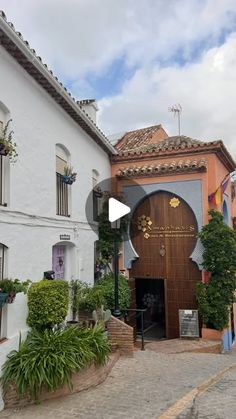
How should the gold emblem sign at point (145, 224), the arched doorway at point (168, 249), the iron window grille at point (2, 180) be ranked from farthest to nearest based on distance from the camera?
the gold emblem sign at point (145, 224)
the arched doorway at point (168, 249)
the iron window grille at point (2, 180)

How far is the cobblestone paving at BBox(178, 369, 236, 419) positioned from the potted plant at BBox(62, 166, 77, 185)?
5.90m

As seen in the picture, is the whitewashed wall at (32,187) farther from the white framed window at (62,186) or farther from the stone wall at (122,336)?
the stone wall at (122,336)

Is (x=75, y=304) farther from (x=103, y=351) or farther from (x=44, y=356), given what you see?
(x=44, y=356)

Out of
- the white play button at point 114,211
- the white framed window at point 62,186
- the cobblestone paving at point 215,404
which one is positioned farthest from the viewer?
the white play button at point 114,211

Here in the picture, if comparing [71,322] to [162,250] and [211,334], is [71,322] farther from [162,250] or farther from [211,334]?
[211,334]

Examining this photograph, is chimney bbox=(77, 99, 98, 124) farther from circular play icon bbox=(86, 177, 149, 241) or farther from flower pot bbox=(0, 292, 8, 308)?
flower pot bbox=(0, 292, 8, 308)

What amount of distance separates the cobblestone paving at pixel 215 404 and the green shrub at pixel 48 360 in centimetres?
209

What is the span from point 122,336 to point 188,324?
3.58 metres

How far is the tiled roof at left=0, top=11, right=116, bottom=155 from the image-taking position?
22.5 ft

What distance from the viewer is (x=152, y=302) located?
14938mm

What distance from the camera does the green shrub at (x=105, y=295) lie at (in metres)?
9.91

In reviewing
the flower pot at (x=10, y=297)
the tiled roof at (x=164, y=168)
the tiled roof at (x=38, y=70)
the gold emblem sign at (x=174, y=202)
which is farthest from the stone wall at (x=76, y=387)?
the tiled roof at (x=164, y=168)

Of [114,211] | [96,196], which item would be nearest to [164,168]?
[96,196]

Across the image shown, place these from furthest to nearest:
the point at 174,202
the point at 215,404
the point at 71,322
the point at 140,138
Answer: the point at 140,138 → the point at 174,202 → the point at 71,322 → the point at 215,404
